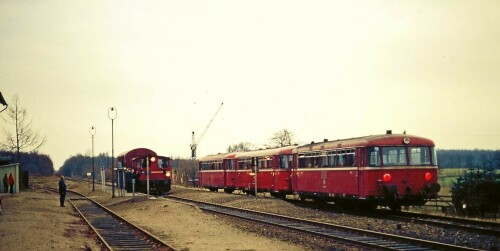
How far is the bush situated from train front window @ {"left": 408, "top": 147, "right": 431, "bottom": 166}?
6.35ft

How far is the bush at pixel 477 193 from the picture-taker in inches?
942

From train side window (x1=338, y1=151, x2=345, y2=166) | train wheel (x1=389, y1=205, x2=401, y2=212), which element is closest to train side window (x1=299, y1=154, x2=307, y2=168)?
train side window (x1=338, y1=151, x2=345, y2=166)

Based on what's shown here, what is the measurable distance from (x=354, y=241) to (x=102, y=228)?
10986mm

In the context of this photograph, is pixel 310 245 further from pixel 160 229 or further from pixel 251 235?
pixel 160 229

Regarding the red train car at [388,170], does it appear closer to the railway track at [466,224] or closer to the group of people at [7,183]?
the railway track at [466,224]

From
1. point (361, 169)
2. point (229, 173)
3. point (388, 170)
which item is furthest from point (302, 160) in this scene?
point (229, 173)

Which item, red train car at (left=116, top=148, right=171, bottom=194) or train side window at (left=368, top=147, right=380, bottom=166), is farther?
red train car at (left=116, top=148, right=171, bottom=194)

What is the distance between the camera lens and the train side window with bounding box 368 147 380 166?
2392cm

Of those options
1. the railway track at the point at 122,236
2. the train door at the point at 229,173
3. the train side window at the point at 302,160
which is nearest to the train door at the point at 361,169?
the train side window at the point at 302,160

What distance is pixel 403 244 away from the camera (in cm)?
1554

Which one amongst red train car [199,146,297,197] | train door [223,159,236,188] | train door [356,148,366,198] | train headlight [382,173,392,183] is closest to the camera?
train headlight [382,173,392,183]

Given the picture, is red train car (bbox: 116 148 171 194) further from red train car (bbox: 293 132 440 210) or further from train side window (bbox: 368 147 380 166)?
train side window (bbox: 368 147 380 166)

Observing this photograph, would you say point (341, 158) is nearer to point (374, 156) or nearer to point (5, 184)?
point (374, 156)

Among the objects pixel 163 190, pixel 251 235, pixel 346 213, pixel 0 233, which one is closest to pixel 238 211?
pixel 346 213
